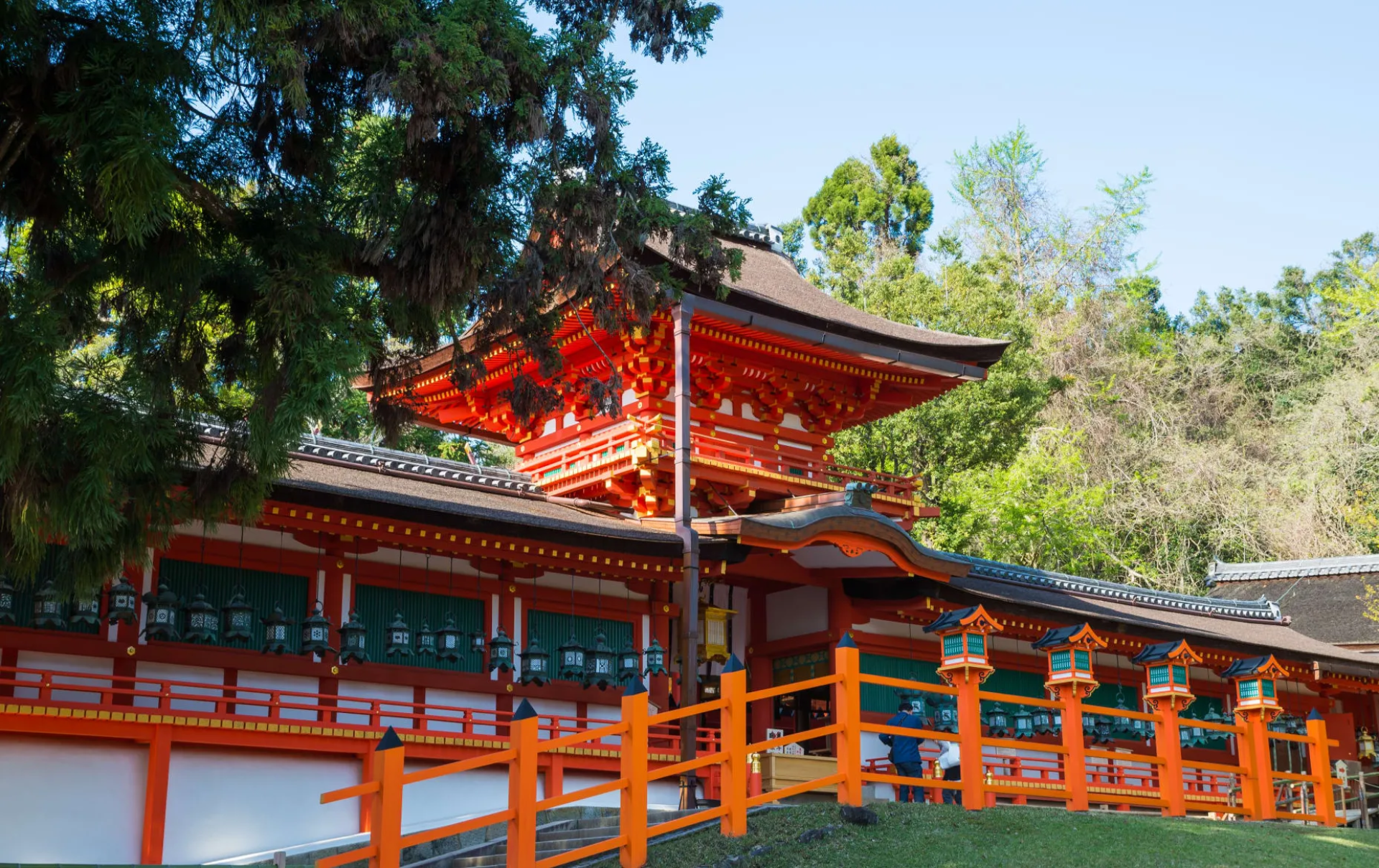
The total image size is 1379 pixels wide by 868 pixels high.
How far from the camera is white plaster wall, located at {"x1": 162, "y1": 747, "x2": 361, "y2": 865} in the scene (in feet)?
44.6

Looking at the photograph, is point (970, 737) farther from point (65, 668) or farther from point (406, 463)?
point (406, 463)

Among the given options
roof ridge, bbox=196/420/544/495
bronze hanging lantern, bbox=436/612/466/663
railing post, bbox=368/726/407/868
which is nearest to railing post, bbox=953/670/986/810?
railing post, bbox=368/726/407/868

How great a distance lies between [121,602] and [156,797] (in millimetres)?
1902

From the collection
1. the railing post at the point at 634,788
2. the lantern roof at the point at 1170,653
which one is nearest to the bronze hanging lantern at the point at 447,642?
the railing post at the point at 634,788

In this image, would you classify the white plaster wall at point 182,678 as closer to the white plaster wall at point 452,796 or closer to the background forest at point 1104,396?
the white plaster wall at point 452,796

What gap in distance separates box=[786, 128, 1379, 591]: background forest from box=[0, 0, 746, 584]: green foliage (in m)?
22.3

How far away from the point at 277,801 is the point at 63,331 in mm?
6244

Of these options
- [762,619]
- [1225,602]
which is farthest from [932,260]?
[762,619]

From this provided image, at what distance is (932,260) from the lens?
43438 millimetres

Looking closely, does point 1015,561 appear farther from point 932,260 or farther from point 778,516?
point 778,516

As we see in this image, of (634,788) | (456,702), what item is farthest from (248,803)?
(634,788)

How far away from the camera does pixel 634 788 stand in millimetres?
9992

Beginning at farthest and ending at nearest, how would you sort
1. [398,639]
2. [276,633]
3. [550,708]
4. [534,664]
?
[550,708], [534,664], [398,639], [276,633]

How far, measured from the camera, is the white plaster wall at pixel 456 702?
1612cm
